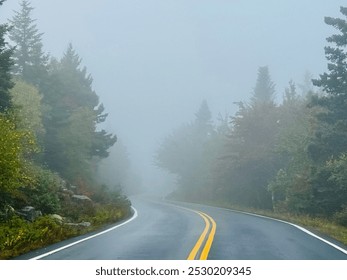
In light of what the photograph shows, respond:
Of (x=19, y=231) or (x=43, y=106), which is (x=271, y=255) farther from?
(x=43, y=106)

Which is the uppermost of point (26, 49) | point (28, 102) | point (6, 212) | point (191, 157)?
point (26, 49)

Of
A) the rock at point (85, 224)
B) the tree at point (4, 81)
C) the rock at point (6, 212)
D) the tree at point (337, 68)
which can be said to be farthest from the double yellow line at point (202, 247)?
the tree at point (337, 68)

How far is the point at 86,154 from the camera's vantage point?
40.8 meters

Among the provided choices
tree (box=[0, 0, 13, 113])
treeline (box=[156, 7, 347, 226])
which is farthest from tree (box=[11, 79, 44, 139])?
treeline (box=[156, 7, 347, 226])

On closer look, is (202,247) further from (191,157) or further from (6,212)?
(191,157)

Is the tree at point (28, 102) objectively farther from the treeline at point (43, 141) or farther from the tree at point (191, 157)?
the tree at point (191, 157)

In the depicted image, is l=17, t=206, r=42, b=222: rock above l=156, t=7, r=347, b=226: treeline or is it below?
below

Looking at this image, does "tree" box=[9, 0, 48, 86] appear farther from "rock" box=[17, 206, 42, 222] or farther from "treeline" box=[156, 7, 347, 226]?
"rock" box=[17, 206, 42, 222]

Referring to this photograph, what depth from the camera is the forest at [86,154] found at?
16766 mm

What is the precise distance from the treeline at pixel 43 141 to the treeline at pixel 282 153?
12.6 meters

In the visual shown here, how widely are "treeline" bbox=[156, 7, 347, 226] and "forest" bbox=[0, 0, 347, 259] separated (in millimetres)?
97

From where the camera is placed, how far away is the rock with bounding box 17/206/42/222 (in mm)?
17250

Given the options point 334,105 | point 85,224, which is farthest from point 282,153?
point 85,224

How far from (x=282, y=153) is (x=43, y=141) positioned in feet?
67.4
